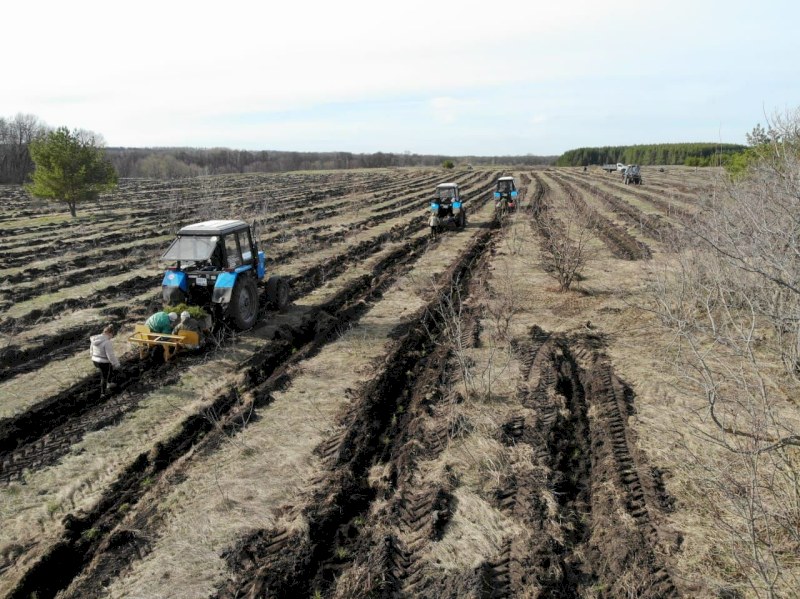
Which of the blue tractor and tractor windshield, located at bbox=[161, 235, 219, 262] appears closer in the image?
the blue tractor

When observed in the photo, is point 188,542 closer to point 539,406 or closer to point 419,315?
Result: point 539,406

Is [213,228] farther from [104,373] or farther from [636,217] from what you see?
[636,217]

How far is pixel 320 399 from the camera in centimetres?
805

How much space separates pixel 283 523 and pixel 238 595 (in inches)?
34.4

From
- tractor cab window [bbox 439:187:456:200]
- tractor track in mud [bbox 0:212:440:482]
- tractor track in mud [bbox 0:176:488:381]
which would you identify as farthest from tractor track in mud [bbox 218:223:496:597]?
tractor cab window [bbox 439:187:456:200]

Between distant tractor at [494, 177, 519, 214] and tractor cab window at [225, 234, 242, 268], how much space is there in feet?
58.5

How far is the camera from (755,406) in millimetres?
6660

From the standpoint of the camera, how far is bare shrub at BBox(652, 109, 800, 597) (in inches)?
167

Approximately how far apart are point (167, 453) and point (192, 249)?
4.60 metres

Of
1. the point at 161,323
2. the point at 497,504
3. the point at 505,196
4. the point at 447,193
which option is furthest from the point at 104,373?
the point at 505,196

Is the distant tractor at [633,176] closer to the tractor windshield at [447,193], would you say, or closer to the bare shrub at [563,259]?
the tractor windshield at [447,193]

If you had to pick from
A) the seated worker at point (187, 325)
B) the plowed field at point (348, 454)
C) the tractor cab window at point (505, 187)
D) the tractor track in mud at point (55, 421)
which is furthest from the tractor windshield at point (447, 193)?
the tractor track in mud at point (55, 421)

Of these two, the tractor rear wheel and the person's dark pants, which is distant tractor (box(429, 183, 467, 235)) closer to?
the tractor rear wheel

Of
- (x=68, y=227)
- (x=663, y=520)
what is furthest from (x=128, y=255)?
(x=663, y=520)
